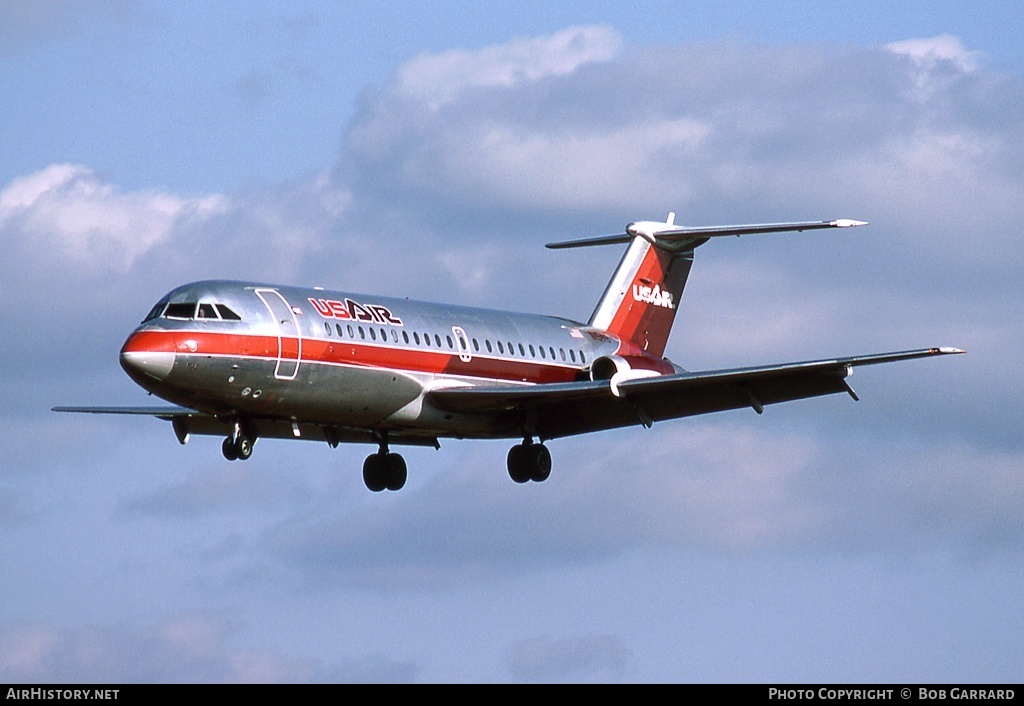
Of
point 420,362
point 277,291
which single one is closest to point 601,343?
point 420,362

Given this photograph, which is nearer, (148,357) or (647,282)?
(148,357)

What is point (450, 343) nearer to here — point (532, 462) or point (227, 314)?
point (532, 462)

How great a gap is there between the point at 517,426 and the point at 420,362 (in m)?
3.82

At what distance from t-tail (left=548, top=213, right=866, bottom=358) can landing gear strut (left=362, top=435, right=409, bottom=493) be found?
6.40 meters

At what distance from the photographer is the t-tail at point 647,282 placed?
5106 centimetres

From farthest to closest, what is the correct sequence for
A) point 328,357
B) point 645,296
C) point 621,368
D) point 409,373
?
point 645,296 → point 621,368 → point 409,373 → point 328,357

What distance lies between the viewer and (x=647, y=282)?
5178cm

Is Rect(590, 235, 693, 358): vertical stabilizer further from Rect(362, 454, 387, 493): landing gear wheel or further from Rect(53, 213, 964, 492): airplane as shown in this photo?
Rect(362, 454, 387, 493): landing gear wheel

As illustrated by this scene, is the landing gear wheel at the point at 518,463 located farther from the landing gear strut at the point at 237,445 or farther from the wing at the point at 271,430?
the landing gear strut at the point at 237,445

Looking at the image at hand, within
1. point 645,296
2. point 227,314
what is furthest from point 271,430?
point 645,296

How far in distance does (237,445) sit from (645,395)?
875 centimetres

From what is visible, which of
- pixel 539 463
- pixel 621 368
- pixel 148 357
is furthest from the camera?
pixel 621 368

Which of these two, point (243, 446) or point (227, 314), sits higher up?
point (227, 314)

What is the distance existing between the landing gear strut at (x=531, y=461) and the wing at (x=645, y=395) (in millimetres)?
434
